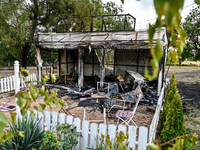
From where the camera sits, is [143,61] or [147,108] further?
[143,61]

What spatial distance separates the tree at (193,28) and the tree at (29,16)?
50.0 ft

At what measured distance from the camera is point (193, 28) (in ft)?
76.8

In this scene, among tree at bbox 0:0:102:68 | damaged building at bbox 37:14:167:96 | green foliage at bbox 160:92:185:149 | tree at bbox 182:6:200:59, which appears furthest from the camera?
tree at bbox 182:6:200:59

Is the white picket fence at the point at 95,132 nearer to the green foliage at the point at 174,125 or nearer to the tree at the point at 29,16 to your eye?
the green foliage at the point at 174,125

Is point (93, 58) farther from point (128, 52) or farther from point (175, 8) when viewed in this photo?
point (175, 8)

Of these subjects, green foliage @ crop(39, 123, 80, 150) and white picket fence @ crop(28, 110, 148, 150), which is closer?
green foliage @ crop(39, 123, 80, 150)

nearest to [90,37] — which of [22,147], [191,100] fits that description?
[191,100]

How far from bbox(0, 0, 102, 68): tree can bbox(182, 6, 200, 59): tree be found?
1525 cm

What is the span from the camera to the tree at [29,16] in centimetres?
1255

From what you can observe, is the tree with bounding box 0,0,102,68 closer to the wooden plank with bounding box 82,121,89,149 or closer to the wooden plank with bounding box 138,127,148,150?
the wooden plank with bounding box 82,121,89,149

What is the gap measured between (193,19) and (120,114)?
91.1ft

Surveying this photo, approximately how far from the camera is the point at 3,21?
12875 millimetres

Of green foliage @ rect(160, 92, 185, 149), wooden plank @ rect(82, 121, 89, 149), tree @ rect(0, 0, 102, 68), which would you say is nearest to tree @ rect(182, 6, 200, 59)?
tree @ rect(0, 0, 102, 68)

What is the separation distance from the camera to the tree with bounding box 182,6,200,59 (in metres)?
23.3
